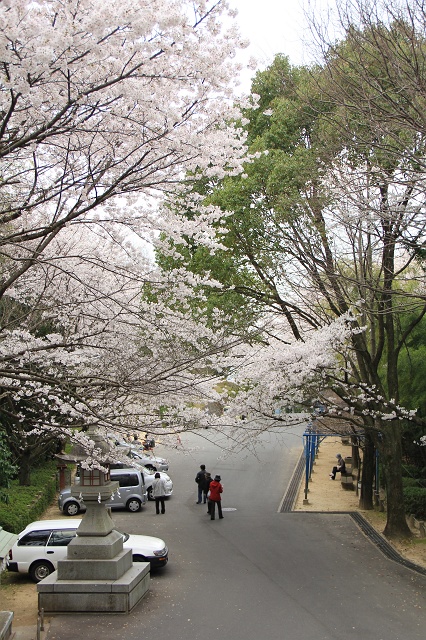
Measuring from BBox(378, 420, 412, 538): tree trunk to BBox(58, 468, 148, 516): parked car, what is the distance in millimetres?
8075

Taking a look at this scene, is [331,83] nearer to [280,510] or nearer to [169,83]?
[169,83]

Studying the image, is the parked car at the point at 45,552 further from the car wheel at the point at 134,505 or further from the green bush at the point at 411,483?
the green bush at the point at 411,483

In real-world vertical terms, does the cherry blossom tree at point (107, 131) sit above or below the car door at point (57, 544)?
above

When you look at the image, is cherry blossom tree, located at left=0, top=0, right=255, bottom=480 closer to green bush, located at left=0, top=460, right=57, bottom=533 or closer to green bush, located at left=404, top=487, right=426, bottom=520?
green bush, located at left=0, top=460, right=57, bottom=533

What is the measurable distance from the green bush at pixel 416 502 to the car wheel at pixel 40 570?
10.4 meters

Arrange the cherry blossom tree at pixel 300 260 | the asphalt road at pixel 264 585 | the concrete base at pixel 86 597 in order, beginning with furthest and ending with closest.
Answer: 1. the cherry blossom tree at pixel 300 260
2. the concrete base at pixel 86 597
3. the asphalt road at pixel 264 585

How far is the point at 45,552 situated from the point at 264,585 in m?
4.54

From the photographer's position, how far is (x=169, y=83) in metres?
6.47

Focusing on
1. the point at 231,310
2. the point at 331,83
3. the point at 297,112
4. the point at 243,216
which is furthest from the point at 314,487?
the point at 331,83

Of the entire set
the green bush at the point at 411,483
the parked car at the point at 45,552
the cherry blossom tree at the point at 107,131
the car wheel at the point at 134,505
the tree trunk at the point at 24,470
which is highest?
the cherry blossom tree at the point at 107,131

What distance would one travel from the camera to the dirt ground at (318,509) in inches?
432

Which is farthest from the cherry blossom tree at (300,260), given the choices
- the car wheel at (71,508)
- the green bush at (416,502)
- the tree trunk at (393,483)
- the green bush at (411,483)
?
the car wheel at (71,508)

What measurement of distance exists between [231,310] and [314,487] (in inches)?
450

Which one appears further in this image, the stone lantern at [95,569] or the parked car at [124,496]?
the parked car at [124,496]
